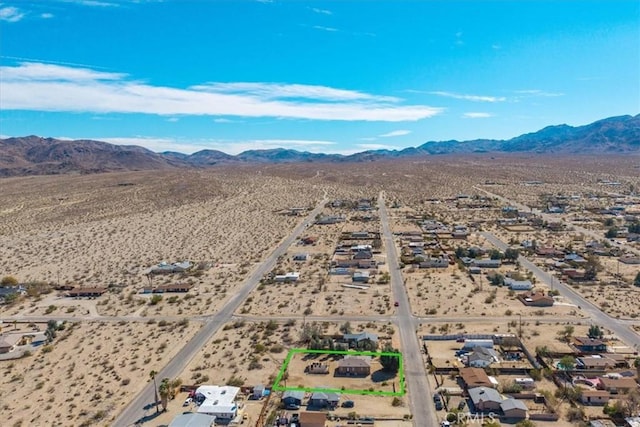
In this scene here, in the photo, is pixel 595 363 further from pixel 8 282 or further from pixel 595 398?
pixel 8 282

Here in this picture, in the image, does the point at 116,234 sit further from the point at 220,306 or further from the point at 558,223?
the point at 558,223

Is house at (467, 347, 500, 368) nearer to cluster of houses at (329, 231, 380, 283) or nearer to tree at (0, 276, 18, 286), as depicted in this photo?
cluster of houses at (329, 231, 380, 283)

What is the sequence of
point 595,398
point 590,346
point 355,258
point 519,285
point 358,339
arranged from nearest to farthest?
point 595,398 → point 590,346 → point 358,339 → point 519,285 → point 355,258

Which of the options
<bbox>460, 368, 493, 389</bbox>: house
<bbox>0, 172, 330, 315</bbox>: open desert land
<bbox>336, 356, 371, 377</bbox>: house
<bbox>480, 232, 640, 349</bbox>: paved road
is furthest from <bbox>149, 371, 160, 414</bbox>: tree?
<bbox>480, 232, 640, 349</bbox>: paved road

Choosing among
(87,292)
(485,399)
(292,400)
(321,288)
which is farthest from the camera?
(321,288)

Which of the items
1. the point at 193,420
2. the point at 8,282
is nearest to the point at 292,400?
the point at 193,420
